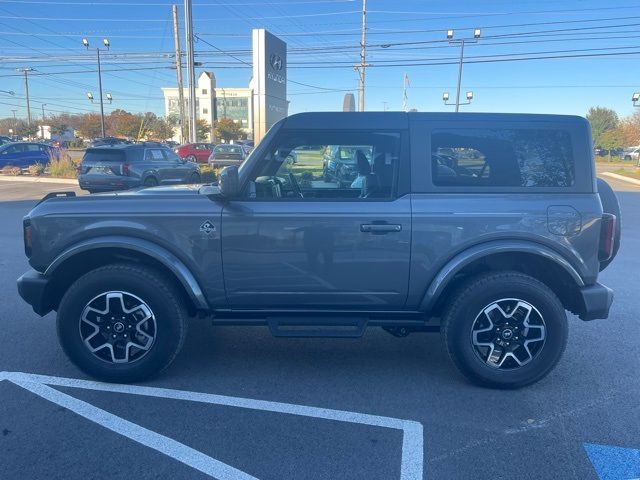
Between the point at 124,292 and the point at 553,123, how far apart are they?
334 cm

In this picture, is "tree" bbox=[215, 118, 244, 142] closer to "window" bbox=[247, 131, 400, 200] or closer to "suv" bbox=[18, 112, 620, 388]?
"window" bbox=[247, 131, 400, 200]

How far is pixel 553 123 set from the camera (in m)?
3.88

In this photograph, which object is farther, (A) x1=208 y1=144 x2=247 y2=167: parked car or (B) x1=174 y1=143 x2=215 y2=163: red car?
(B) x1=174 y1=143 x2=215 y2=163: red car

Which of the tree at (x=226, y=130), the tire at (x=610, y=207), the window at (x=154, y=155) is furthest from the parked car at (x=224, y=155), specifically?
the tree at (x=226, y=130)

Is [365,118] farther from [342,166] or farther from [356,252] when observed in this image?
[356,252]

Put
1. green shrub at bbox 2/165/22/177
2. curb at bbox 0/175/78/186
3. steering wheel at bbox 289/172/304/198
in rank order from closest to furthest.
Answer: steering wheel at bbox 289/172/304/198, curb at bbox 0/175/78/186, green shrub at bbox 2/165/22/177

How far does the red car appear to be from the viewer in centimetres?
3173

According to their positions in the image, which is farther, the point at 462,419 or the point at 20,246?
the point at 20,246

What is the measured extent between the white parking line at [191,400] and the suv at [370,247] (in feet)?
0.67

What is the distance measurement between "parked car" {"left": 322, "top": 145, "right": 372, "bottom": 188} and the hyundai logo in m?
19.1

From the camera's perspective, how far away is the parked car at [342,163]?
13.3 feet

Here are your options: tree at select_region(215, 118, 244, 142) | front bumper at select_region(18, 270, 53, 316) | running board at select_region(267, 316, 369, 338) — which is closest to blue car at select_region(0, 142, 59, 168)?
front bumper at select_region(18, 270, 53, 316)

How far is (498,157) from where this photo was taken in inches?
154

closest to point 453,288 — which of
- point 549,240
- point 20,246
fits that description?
point 549,240
